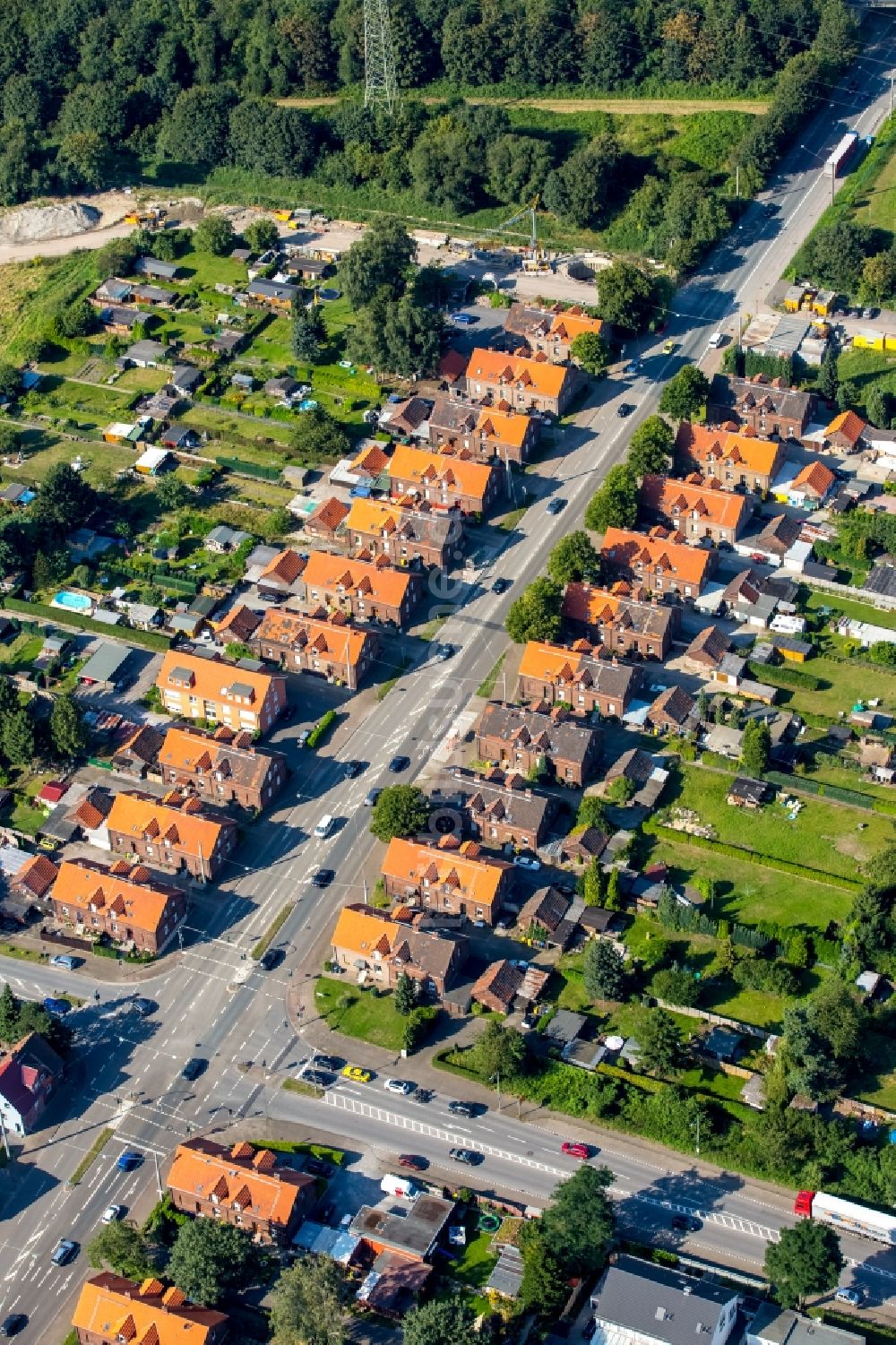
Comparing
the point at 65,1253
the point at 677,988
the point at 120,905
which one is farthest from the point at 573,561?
the point at 65,1253

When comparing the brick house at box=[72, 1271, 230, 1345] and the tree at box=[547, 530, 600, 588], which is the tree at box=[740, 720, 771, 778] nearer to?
the tree at box=[547, 530, 600, 588]

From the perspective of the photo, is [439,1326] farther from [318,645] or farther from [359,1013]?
[318,645]

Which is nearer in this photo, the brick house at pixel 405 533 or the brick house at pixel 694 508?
the brick house at pixel 405 533

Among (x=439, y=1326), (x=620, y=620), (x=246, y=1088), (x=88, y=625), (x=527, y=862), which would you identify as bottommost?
(x=246, y=1088)

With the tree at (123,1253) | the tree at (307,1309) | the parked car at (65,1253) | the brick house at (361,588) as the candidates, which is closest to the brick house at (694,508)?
the brick house at (361,588)

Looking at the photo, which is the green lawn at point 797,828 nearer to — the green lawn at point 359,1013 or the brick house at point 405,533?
the green lawn at point 359,1013
